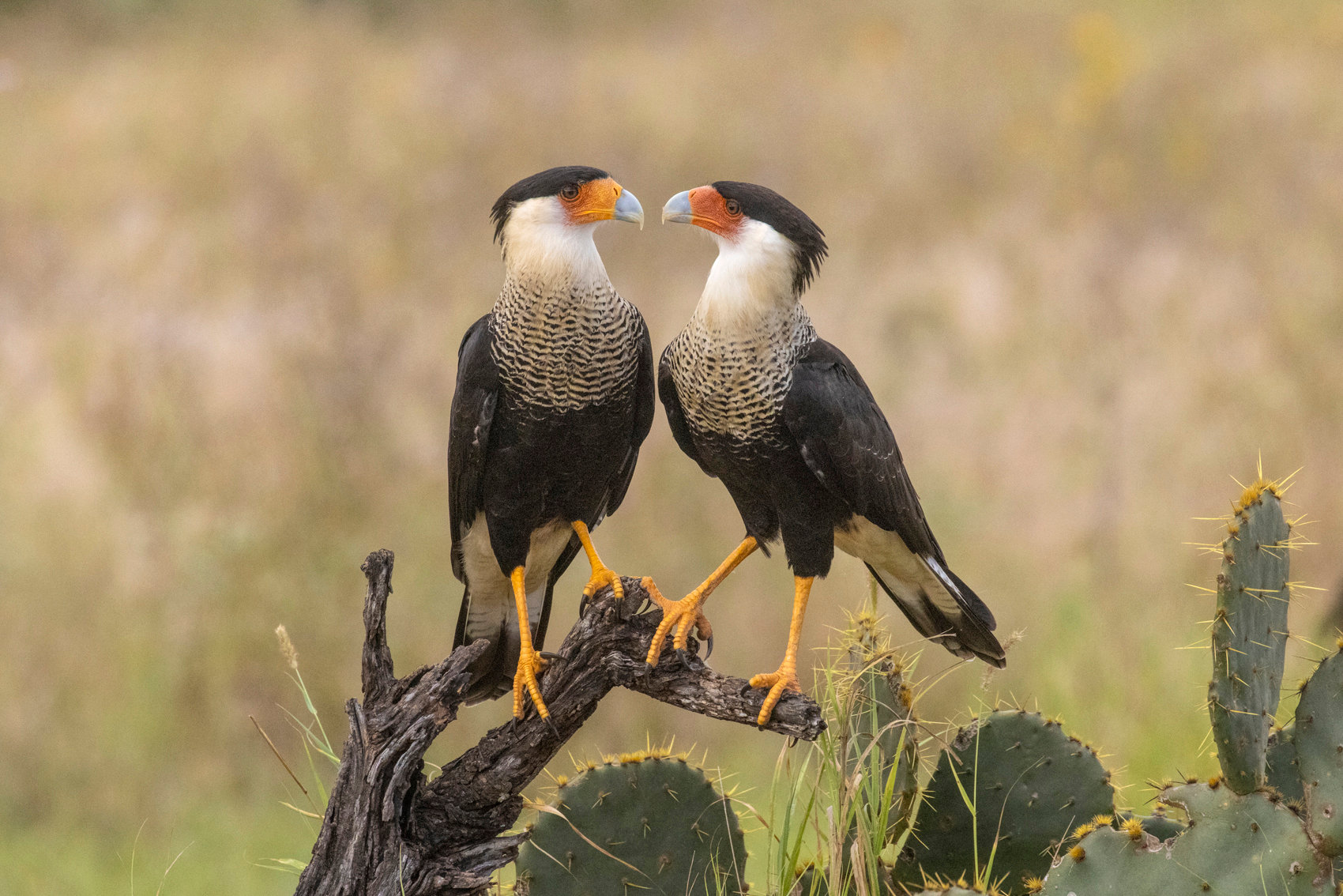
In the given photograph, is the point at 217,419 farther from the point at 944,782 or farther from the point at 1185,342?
the point at 1185,342

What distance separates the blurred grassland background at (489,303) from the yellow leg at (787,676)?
4.96ft

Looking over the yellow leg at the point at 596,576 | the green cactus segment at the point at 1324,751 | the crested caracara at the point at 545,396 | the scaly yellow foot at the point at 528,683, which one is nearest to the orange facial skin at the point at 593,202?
the crested caracara at the point at 545,396

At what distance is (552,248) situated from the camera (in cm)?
274

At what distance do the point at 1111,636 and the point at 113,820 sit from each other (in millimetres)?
5056

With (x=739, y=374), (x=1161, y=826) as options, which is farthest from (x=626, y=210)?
(x=1161, y=826)

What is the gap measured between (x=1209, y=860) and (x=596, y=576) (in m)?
1.52

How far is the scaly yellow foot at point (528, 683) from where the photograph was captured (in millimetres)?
2848

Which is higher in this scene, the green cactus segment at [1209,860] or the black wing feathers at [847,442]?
the black wing feathers at [847,442]

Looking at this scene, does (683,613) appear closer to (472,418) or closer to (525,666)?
(525,666)

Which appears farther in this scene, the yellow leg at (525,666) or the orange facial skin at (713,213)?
the yellow leg at (525,666)

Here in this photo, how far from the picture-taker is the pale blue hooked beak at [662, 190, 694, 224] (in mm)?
2633

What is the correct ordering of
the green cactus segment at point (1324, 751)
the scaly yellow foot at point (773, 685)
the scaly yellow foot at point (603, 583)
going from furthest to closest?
the scaly yellow foot at point (603, 583)
the scaly yellow foot at point (773, 685)
the green cactus segment at point (1324, 751)

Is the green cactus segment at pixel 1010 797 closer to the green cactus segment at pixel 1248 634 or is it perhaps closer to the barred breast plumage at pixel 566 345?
the green cactus segment at pixel 1248 634

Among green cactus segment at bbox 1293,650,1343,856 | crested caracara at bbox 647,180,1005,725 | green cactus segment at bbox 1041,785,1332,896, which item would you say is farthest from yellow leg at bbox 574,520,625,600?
green cactus segment at bbox 1293,650,1343,856
